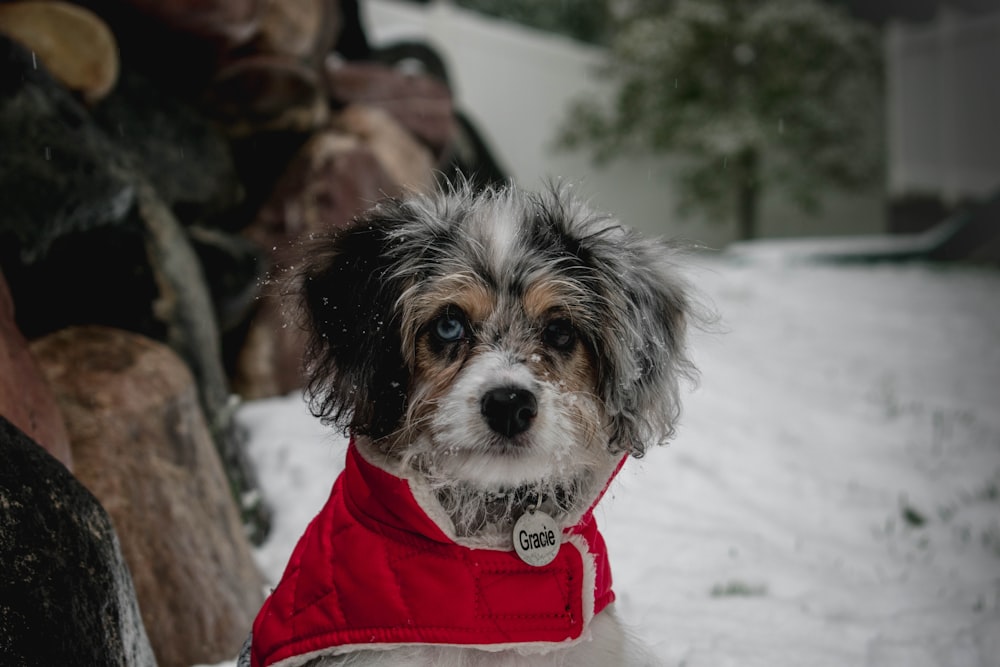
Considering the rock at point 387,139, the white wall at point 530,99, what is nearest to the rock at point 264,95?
the rock at point 387,139

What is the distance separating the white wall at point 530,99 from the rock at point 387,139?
5244 millimetres

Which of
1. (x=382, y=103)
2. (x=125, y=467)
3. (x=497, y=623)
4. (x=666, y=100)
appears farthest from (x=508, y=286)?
(x=666, y=100)

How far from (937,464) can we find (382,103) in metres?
5.52

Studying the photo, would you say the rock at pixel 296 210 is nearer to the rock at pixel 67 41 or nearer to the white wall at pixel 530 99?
the rock at pixel 67 41

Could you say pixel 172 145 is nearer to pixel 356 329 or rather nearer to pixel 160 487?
pixel 160 487

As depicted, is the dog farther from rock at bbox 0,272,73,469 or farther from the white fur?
rock at bbox 0,272,73,469

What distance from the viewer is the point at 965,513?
520cm

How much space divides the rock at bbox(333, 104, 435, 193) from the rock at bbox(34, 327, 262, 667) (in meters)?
4.00

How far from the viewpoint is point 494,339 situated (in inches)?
96.0

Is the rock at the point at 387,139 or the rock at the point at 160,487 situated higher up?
the rock at the point at 387,139

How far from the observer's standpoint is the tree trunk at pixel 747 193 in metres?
15.5

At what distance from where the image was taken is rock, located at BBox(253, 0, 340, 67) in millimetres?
6090

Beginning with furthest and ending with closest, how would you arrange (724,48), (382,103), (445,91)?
(724,48)
(445,91)
(382,103)

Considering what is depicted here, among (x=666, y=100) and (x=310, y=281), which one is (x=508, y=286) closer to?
(x=310, y=281)
